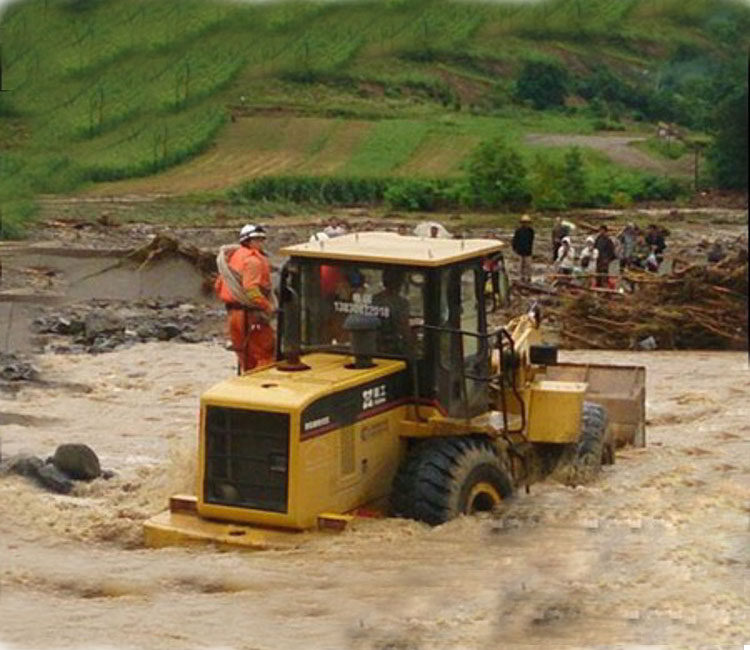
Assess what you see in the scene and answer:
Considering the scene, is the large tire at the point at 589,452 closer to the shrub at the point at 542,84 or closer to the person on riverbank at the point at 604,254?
the shrub at the point at 542,84

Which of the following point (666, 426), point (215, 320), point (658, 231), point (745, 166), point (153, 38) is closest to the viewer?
point (745, 166)

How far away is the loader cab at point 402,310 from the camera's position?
1041 centimetres

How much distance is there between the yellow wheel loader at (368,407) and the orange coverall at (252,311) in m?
0.53

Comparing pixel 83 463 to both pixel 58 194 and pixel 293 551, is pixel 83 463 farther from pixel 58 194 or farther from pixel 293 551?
pixel 58 194

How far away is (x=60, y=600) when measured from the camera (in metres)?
9.04

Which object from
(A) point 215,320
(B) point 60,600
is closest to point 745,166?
(B) point 60,600

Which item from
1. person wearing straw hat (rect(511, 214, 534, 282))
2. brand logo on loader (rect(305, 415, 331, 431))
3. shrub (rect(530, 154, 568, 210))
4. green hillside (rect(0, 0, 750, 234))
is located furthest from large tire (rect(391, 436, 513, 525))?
shrub (rect(530, 154, 568, 210))

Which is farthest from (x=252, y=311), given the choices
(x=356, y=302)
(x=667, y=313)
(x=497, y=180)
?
(x=497, y=180)

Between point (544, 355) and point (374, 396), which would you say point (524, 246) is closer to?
point (544, 355)

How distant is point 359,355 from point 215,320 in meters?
13.2

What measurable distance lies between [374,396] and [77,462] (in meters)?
3.02

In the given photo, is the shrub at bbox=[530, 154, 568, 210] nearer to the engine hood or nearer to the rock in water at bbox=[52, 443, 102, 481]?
the rock in water at bbox=[52, 443, 102, 481]

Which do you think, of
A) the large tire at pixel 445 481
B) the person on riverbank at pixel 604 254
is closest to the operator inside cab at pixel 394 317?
the large tire at pixel 445 481

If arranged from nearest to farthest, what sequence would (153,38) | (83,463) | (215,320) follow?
(153,38) → (83,463) → (215,320)
